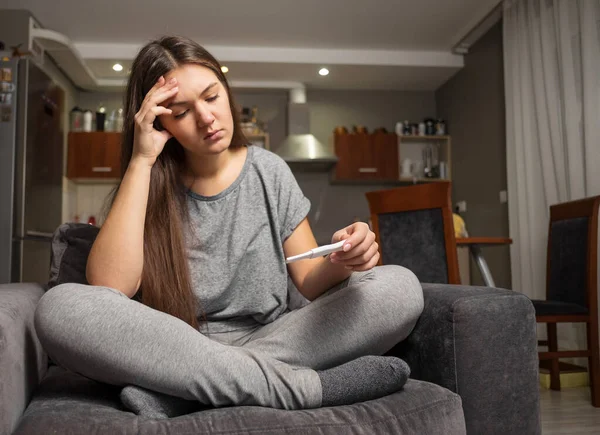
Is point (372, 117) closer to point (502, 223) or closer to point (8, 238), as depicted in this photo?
point (502, 223)

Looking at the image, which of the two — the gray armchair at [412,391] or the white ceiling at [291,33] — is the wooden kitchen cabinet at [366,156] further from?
the gray armchair at [412,391]

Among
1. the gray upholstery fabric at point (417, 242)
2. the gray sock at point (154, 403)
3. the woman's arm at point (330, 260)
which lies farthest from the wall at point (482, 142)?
the gray sock at point (154, 403)

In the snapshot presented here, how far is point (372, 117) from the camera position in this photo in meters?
6.29

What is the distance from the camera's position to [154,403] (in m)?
0.92

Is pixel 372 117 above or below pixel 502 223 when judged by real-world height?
above

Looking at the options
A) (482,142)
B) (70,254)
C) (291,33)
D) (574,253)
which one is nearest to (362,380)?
(70,254)

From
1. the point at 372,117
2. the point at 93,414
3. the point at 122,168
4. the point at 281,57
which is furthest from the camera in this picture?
the point at 372,117

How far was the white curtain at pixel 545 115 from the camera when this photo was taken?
3437 mm

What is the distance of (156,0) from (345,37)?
1649 mm

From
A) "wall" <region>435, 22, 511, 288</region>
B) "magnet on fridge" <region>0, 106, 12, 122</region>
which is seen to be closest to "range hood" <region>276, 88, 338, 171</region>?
"wall" <region>435, 22, 511, 288</region>

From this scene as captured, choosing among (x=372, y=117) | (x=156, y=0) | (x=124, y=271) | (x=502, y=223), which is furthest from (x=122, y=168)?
(x=372, y=117)

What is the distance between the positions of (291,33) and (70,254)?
Answer: 13.0 feet

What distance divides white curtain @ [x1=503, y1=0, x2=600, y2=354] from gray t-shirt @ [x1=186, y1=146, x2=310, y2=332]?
8.55 feet

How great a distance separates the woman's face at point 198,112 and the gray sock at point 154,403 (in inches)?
24.2
